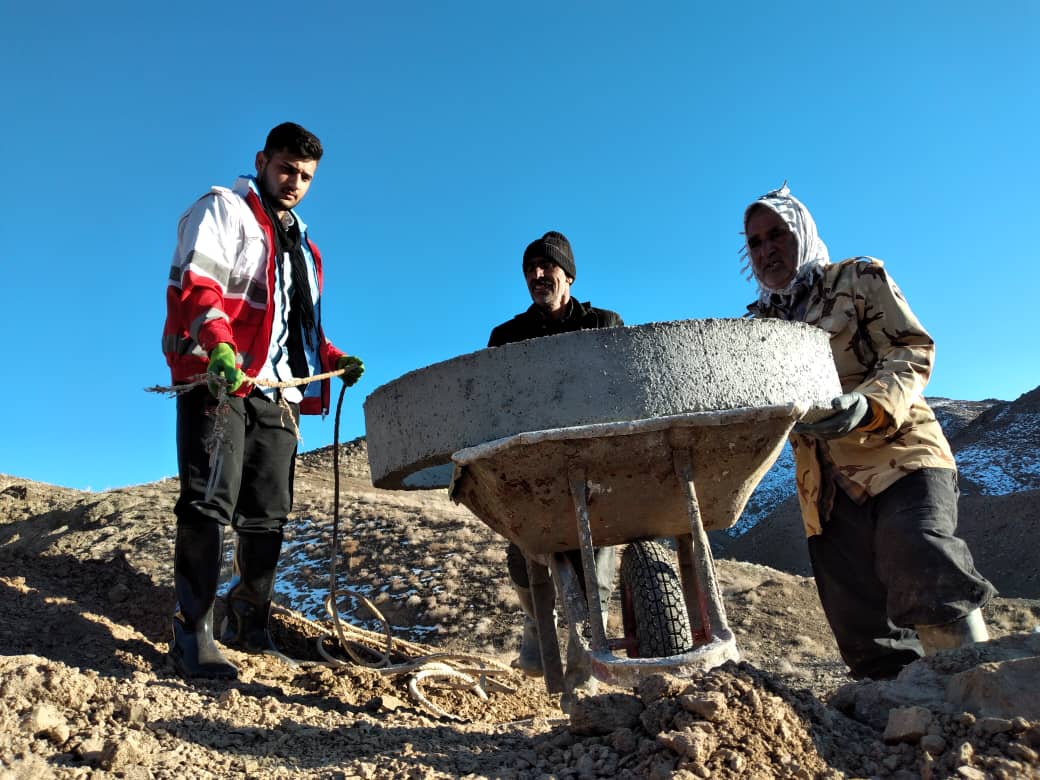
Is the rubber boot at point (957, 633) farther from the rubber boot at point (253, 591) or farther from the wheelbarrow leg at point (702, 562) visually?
the rubber boot at point (253, 591)

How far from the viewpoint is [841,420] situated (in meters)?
2.88

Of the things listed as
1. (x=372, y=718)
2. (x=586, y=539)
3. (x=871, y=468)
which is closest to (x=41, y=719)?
(x=372, y=718)

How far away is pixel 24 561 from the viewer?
4703mm

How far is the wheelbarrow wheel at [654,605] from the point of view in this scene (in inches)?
128

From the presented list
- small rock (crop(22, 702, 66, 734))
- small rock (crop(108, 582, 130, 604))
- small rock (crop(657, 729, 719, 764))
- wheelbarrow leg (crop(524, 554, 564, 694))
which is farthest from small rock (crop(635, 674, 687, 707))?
small rock (crop(108, 582, 130, 604))

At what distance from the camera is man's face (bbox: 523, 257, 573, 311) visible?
3.98 metres

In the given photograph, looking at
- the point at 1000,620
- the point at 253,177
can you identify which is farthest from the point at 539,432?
the point at 1000,620

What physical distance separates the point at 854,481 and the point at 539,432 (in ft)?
4.57

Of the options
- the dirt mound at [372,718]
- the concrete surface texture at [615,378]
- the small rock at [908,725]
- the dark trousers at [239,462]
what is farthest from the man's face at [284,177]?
the small rock at [908,725]

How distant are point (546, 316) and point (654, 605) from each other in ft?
4.71

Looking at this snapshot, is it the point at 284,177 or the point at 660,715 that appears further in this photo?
the point at 284,177

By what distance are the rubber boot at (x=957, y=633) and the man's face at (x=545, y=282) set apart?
202 centimetres

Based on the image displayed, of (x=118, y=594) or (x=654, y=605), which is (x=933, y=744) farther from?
(x=118, y=594)

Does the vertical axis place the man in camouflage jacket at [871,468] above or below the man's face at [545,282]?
below
